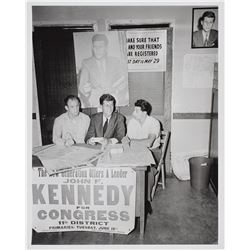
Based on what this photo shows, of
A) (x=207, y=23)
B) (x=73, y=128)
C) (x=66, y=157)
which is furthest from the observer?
(x=73, y=128)

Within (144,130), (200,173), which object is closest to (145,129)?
(144,130)

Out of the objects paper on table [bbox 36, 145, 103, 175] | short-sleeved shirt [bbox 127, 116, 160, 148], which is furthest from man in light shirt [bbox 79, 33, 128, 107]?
paper on table [bbox 36, 145, 103, 175]

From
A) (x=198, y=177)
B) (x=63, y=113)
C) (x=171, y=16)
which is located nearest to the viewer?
(x=171, y=16)

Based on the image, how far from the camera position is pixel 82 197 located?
6.58 ft

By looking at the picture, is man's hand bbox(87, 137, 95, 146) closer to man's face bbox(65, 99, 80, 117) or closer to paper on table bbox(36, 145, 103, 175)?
paper on table bbox(36, 145, 103, 175)

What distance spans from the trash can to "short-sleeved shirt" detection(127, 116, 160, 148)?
1.78 ft

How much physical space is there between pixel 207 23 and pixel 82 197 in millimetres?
1625

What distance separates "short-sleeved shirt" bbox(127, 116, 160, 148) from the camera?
8.29ft

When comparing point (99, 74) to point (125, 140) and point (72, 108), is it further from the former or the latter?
point (125, 140)

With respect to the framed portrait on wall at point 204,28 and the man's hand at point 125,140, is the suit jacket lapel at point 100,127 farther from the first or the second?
the framed portrait on wall at point 204,28
